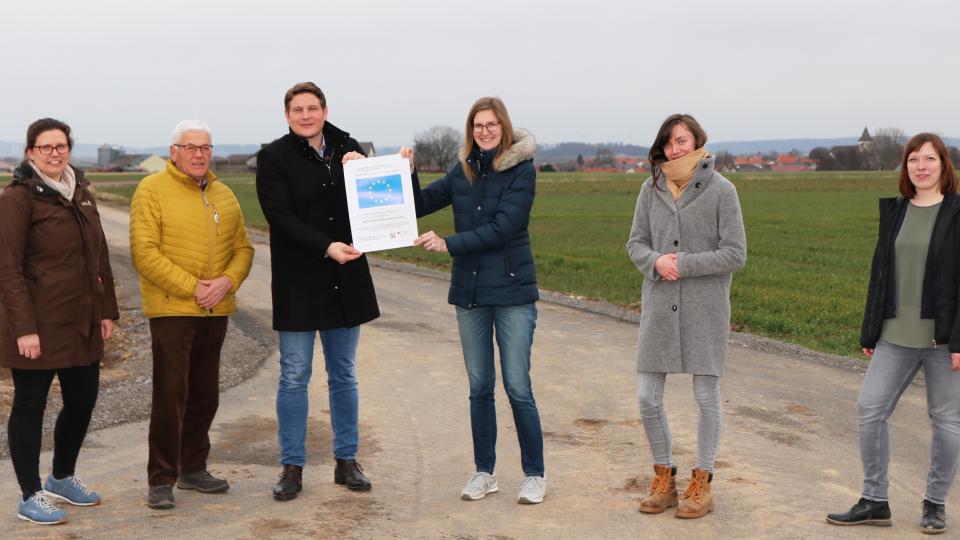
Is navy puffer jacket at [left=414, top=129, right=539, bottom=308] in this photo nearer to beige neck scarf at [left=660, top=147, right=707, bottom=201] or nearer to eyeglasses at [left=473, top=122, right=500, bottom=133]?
eyeglasses at [left=473, top=122, right=500, bottom=133]

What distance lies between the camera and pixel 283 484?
5750 millimetres

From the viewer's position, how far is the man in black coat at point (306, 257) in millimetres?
5641

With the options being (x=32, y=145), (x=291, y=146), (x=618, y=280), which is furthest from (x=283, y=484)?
(x=618, y=280)

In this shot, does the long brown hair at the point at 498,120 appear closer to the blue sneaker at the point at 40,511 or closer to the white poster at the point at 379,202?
the white poster at the point at 379,202

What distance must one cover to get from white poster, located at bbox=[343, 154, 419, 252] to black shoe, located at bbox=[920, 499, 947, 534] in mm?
3072

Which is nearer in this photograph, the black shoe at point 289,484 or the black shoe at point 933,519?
the black shoe at point 933,519

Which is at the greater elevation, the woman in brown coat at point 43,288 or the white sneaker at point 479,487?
the woman in brown coat at point 43,288

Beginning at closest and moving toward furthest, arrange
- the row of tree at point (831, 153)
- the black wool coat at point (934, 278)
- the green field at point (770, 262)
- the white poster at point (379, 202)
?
the black wool coat at point (934, 278), the white poster at point (379, 202), the green field at point (770, 262), the row of tree at point (831, 153)

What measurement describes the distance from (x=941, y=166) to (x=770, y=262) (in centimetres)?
1782

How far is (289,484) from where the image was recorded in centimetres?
576

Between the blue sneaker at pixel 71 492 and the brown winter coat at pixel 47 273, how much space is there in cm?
71

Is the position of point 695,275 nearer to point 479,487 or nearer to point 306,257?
point 479,487

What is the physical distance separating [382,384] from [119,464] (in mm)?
2930

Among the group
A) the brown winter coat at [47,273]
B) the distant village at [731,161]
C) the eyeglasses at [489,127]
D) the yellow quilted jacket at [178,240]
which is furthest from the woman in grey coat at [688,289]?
the distant village at [731,161]
